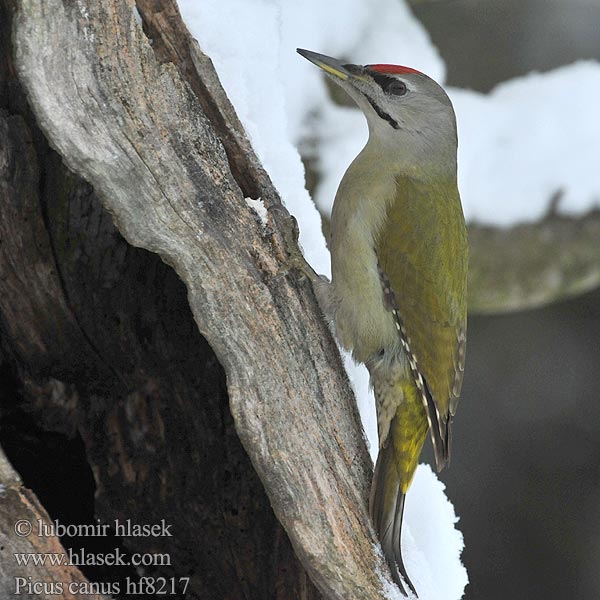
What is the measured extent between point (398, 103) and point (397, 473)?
1168 mm

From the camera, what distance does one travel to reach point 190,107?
225 centimetres

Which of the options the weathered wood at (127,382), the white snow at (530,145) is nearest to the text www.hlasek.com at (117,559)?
the weathered wood at (127,382)

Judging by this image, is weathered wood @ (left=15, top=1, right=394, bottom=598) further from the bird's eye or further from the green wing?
the bird's eye

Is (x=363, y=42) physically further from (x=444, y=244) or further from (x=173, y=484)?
(x=173, y=484)

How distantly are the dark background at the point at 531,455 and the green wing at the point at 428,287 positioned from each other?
3.23 m

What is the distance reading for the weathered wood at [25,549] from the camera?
200 centimetres

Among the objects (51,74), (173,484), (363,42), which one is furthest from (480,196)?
(51,74)

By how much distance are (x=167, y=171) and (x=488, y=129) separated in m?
2.64

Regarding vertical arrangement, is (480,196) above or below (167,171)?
above

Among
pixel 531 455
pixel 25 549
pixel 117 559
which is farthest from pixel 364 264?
pixel 531 455

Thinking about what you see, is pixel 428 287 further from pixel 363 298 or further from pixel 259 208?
pixel 259 208

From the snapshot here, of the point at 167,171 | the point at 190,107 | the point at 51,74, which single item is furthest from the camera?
→ the point at 190,107

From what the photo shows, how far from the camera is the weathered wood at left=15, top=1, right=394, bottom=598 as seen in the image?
78.8 inches

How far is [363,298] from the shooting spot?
2.77m
